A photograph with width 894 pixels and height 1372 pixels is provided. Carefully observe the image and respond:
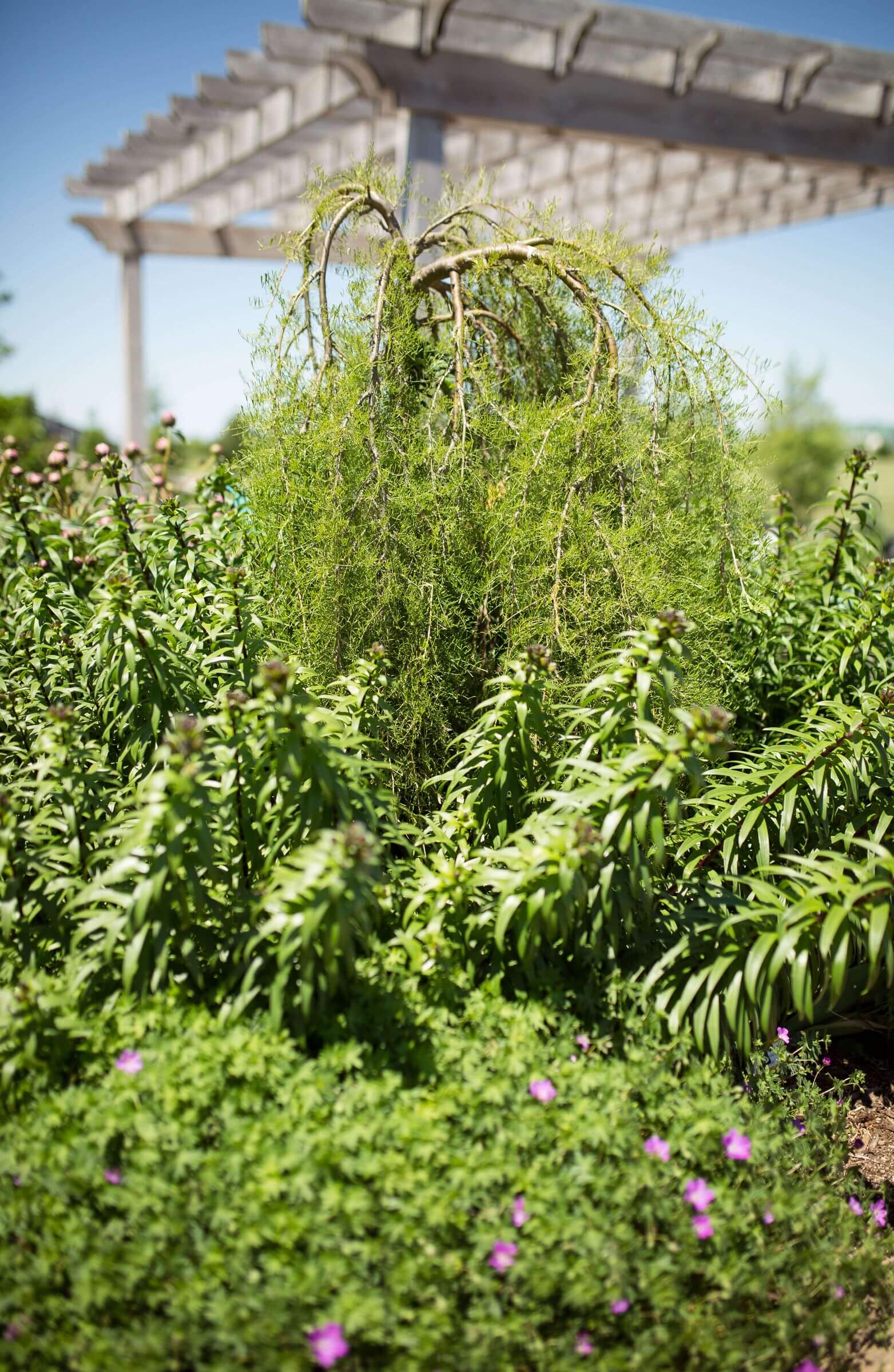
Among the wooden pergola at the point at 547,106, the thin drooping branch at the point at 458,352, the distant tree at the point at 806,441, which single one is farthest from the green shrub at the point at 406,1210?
the distant tree at the point at 806,441

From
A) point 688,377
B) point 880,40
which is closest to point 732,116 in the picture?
point 880,40

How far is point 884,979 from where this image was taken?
242cm

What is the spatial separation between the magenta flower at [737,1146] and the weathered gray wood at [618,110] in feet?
16.8

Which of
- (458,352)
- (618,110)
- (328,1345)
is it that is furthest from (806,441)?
(328,1345)

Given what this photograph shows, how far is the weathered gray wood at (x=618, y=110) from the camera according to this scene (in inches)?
188

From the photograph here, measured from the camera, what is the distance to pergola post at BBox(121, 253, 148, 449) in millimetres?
10633

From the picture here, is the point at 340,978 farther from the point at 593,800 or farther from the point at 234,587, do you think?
the point at 234,587

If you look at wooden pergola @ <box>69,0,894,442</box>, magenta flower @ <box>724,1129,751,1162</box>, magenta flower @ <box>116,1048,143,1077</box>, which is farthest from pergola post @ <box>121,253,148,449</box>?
magenta flower @ <box>724,1129,751,1162</box>

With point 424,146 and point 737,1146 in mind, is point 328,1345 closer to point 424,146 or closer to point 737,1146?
point 737,1146

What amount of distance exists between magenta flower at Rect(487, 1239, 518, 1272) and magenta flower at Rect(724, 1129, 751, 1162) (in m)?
0.44

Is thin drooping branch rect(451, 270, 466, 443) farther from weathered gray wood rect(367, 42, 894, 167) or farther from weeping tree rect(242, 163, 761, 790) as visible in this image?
weathered gray wood rect(367, 42, 894, 167)

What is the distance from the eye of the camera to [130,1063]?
1594mm

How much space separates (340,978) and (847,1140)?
133cm

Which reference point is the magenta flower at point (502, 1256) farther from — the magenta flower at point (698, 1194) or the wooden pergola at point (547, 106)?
the wooden pergola at point (547, 106)
